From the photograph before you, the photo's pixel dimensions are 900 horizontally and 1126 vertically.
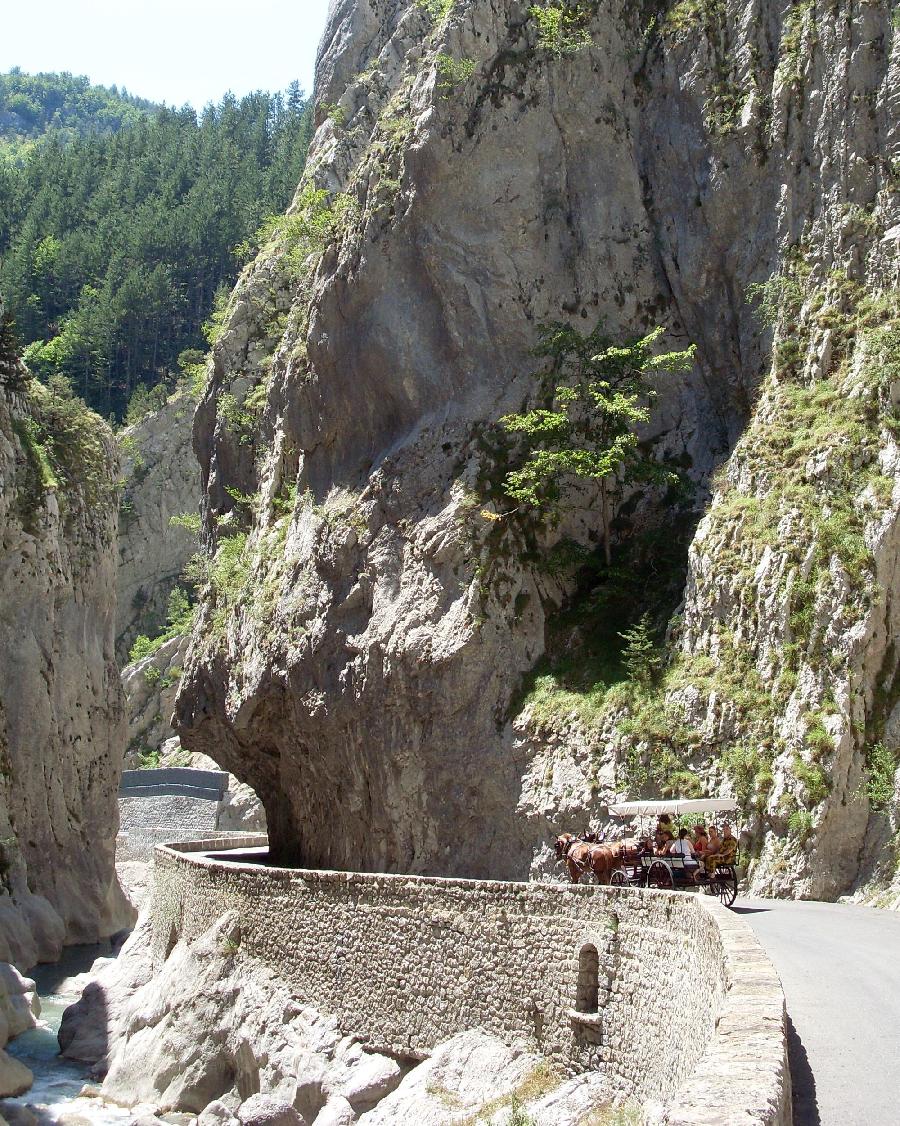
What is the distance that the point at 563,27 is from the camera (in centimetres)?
3259

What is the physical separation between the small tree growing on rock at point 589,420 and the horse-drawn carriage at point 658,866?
397 inches

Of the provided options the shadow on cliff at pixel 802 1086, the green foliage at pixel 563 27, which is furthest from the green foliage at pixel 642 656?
the green foliage at pixel 563 27

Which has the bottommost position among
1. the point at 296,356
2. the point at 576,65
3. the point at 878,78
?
the point at 296,356

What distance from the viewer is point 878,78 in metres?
25.8

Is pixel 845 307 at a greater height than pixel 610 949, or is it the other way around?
pixel 845 307

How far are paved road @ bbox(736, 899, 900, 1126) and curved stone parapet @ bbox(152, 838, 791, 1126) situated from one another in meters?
0.67

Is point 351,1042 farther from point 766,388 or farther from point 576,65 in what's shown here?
point 576,65

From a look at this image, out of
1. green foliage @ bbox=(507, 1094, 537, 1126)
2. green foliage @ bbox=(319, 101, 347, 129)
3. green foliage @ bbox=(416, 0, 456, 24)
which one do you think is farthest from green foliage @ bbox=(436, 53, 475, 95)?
green foliage @ bbox=(507, 1094, 537, 1126)

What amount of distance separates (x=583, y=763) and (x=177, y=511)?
58.8m

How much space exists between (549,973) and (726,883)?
4117 mm

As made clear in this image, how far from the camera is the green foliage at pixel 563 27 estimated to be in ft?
106

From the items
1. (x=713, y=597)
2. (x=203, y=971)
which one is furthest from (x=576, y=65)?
(x=203, y=971)

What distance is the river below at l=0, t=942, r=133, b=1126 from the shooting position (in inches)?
850

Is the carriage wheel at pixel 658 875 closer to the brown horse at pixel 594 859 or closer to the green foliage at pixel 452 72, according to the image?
the brown horse at pixel 594 859
